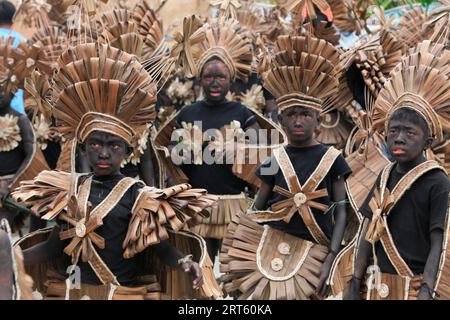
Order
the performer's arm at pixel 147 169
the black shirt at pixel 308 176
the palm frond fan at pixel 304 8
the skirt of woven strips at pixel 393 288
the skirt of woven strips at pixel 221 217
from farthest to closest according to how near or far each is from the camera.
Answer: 1. the performer's arm at pixel 147 169
2. the skirt of woven strips at pixel 221 217
3. the palm frond fan at pixel 304 8
4. the black shirt at pixel 308 176
5. the skirt of woven strips at pixel 393 288

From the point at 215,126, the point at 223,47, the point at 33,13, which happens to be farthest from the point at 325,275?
the point at 33,13

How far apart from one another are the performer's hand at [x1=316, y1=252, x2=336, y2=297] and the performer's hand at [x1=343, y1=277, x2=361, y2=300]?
1.59 feet

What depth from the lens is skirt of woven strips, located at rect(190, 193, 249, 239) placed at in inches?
305

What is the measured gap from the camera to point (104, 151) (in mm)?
5457

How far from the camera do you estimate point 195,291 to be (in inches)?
217

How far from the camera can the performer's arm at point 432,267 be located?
16.6 feet

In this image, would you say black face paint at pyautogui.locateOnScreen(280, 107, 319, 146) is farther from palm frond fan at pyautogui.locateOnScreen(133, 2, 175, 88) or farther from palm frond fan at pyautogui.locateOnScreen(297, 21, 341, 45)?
palm frond fan at pyautogui.locateOnScreen(297, 21, 341, 45)

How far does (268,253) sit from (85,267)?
50.3 inches

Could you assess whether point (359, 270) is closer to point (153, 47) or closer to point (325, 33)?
point (153, 47)

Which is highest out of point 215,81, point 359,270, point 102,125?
point 215,81

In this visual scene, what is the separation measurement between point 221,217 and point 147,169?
2.56ft

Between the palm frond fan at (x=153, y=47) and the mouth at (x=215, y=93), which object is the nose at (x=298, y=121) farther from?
the mouth at (x=215, y=93)

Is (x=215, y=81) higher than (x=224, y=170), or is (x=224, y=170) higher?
(x=215, y=81)

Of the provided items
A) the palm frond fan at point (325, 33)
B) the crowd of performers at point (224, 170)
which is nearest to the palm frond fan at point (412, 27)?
the crowd of performers at point (224, 170)
